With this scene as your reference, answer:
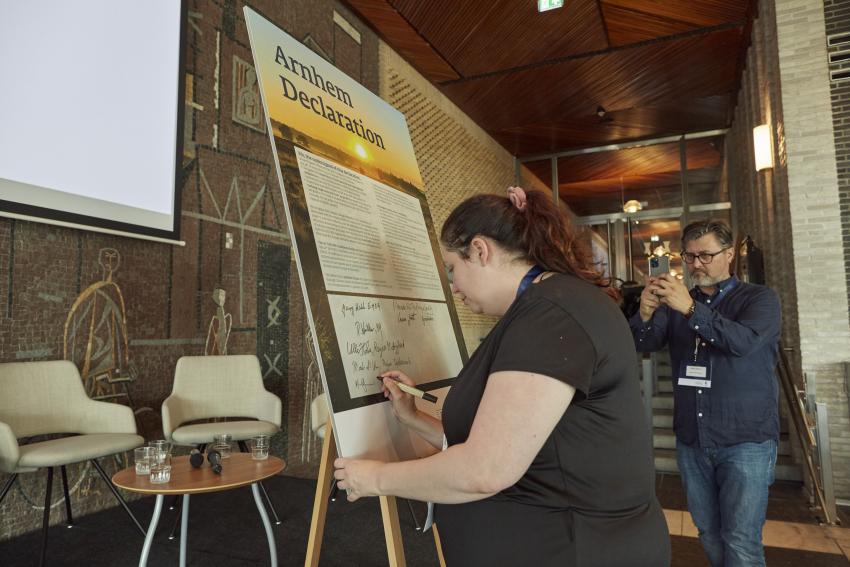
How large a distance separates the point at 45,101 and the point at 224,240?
136 centimetres

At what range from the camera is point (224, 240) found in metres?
4.06

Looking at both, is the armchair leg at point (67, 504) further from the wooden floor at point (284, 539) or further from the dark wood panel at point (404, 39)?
the dark wood panel at point (404, 39)

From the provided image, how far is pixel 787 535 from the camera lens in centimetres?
329

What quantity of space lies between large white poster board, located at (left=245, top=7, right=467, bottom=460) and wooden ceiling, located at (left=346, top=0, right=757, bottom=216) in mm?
4046

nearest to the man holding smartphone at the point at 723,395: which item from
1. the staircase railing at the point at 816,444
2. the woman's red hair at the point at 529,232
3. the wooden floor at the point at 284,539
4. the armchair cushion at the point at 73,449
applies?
the woman's red hair at the point at 529,232

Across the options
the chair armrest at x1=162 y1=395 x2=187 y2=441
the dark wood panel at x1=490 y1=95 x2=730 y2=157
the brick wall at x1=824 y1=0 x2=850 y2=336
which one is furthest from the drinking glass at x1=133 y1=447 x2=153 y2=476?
the dark wood panel at x1=490 y1=95 x2=730 y2=157

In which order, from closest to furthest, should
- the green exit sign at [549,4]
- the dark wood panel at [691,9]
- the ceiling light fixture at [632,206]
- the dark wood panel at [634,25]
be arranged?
1. the green exit sign at [549,4]
2. the dark wood panel at [691,9]
3. the dark wood panel at [634,25]
4. the ceiling light fixture at [632,206]

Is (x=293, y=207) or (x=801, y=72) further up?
(x=801, y=72)

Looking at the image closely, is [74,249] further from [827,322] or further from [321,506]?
[827,322]

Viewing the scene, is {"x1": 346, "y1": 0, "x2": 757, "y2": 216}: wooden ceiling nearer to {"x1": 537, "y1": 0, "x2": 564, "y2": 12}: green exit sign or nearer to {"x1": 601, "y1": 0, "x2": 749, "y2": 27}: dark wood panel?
{"x1": 601, "y1": 0, "x2": 749, "y2": 27}: dark wood panel

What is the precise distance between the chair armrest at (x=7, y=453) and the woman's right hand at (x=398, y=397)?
6.24 ft

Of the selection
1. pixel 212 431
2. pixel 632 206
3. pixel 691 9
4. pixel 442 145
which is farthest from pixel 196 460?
pixel 632 206

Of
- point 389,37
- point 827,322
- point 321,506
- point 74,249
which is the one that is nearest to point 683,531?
point 827,322

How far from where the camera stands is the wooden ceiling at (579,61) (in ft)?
18.1
